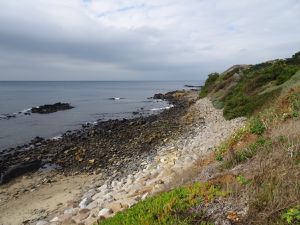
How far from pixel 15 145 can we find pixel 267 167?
25246mm

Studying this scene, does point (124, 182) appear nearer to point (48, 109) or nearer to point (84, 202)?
point (84, 202)

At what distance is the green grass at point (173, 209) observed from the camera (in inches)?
221

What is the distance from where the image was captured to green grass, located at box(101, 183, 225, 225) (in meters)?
5.61

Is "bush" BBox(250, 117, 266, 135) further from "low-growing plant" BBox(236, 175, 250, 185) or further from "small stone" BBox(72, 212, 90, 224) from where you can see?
"small stone" BBox(72, 212, 90, 224)

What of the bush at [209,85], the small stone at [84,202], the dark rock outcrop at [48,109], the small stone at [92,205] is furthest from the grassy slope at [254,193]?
the dark rock outcrop at [48,109]

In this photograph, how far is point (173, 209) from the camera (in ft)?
19.5

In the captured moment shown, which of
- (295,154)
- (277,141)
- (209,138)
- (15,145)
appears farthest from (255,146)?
(15,145)

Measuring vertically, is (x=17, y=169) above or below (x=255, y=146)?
below

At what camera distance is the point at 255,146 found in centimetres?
870

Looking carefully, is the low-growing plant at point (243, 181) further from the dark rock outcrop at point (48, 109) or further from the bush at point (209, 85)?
the dark rock outcrop at point (48, 109)

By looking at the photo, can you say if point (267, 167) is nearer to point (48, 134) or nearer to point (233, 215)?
point (233, 215)

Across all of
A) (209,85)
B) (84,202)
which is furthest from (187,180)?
(209,85)

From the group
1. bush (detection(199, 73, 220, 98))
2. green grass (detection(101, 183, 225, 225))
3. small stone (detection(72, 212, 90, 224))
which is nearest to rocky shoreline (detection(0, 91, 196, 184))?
small stone (detection(72, 212, 90, 224))

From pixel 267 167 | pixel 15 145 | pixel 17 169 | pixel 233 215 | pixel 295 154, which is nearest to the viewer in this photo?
pixel 233 215
